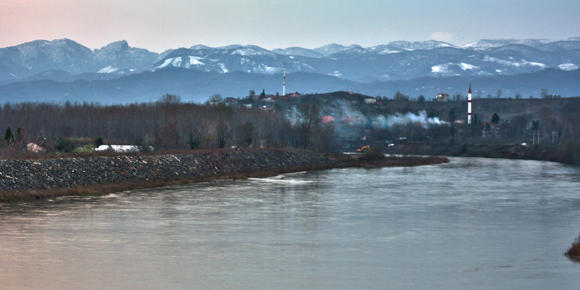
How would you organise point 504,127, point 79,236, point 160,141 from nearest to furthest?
point 79,236, point 160,141, point 504,127

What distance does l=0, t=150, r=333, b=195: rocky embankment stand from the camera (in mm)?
31234

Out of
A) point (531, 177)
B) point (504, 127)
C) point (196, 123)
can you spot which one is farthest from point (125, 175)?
point (504, 127)

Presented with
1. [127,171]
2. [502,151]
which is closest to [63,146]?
[127,171]

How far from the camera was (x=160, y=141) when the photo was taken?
185 ft

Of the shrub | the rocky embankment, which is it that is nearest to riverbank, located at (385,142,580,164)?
the rocky embankment

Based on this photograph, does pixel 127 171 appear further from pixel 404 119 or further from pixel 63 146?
pixel 404 119

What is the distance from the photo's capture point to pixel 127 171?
37875mm

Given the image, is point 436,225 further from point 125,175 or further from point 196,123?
point 196,123

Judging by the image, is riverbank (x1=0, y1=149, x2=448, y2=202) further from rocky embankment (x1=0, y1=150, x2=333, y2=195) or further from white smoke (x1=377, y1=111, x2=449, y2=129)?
white smoke (x1=377, y1=111, x2=449, y2=129)

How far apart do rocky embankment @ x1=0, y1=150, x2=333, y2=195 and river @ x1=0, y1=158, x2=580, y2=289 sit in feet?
10.7

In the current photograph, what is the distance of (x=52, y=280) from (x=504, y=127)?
436 feet

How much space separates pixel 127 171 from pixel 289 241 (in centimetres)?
2226

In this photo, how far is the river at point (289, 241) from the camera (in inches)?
540

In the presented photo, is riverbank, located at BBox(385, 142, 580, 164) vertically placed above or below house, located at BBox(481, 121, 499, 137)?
below
